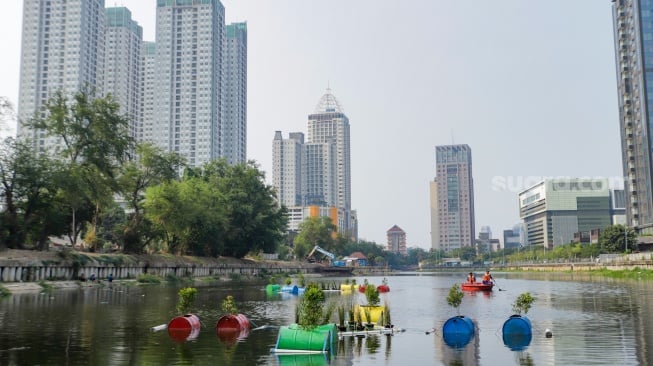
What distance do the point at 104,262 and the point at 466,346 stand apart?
67.9 m

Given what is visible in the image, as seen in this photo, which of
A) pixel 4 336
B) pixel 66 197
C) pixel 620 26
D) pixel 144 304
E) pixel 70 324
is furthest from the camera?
pixel 620 26

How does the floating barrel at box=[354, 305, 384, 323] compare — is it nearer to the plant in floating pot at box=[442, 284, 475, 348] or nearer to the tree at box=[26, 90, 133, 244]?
the plant in floating pot at box=[442, 284, 475, 348]

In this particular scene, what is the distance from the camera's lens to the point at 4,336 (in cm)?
2797

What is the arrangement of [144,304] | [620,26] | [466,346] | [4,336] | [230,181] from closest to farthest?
[466,346] < [4,336] < [144,304] < [230,181] < [620,26]

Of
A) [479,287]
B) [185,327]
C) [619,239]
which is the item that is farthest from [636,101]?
[185,327]

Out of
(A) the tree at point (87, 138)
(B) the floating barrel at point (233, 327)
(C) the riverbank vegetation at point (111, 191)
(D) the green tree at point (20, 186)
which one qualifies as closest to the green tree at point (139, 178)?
(C) the riverbank vegetation at point (111, 191)

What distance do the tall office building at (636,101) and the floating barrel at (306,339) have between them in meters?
157

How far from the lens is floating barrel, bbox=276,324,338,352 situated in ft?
78.3

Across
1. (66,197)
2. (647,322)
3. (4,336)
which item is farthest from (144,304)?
(647,322)

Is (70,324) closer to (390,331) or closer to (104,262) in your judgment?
(390,331)

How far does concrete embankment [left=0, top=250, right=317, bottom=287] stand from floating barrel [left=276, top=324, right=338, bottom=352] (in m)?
47.2

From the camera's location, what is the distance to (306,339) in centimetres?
2403

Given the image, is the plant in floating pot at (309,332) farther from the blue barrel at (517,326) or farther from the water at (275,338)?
the blue barrel at (517,326)

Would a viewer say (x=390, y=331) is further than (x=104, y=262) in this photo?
No
